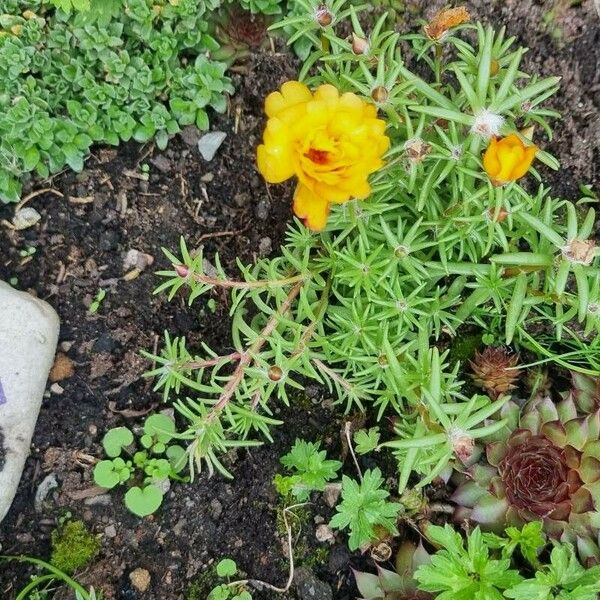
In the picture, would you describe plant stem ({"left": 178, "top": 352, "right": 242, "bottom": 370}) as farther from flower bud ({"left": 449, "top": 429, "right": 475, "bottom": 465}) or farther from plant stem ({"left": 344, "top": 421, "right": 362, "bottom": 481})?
flower bud ({"left": 449, "top": 429, "right": 475, "bottom": 465})

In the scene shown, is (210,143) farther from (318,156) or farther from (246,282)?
(318,156)

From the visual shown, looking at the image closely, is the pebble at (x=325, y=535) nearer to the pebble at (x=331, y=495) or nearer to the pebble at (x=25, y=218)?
the pebble at (x=331, y=495)

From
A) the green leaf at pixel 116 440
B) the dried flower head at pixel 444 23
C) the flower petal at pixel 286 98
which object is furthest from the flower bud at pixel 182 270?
the dried flower head at pixel 444 23

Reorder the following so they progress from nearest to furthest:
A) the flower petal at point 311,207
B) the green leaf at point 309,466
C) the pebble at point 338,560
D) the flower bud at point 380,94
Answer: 1. the flower petal at point 311,207
2. the flower bud at point 380,94
3. the green leaf at point 309,466
4. the pebble at point 338,560

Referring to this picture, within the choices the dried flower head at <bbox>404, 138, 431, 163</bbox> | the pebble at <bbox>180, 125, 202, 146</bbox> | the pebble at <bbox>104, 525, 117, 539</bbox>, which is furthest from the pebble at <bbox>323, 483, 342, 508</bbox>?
the pebble at <bbox>180, 125, 202, 146</bbox>

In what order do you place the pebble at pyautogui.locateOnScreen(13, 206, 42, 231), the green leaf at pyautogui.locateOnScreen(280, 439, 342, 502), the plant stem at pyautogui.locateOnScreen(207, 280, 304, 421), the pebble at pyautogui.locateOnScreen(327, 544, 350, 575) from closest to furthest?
the plant stem at pyautogui.locateOnScreen(207, 280, 304, 421), the green leaf at pyautogui.locateOnScreen(280, 439, 342, 502), the pebble at pyautogui.locateOnScreen(327, 544, 350, 575), the pebble at pyautogui.locateOnScreen(13, 206, 42, 231)

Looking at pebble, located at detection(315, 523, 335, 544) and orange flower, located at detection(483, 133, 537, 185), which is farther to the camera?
pebble, located at detection(315, 523, 335, 544)
